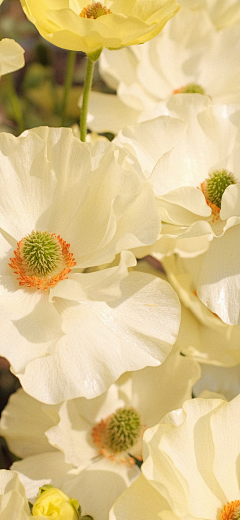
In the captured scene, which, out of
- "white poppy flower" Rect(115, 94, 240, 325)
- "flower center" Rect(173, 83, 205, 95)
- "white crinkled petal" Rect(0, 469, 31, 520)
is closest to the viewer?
"white crinkled petal" Rect(0, 469, 31, 520)

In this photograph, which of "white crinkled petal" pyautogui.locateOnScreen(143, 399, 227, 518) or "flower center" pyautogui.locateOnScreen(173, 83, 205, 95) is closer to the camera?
"white crinkled petal" pyautogui.locateOnScreen(143, 399, 227, 518)

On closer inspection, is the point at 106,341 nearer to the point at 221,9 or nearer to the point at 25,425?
the point at 25,425

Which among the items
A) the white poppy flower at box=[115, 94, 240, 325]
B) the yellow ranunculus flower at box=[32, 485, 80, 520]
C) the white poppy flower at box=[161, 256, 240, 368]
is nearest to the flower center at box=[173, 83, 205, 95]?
the white poppy flower at box=[115, 94, 240, 325]

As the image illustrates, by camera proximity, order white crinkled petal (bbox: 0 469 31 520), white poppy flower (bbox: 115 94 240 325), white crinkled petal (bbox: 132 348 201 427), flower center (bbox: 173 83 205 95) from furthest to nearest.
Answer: flower center (bbox: 173 83 205 95) < white crinkled petal (bbox: 132 348 201 427) < white poppy flower (bbox: 115 94 240 325) < white crinkled petal (bbox: 0 469 31 520)

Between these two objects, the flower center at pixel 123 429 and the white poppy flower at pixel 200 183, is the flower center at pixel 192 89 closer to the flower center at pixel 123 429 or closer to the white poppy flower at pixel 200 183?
the white poppy flower at pixel 200 183

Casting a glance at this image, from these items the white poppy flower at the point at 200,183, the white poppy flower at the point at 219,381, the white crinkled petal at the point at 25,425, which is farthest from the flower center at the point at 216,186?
the white crinkled petal at the point at 25,425

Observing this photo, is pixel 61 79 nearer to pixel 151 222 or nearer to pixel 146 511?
pixel 151 222

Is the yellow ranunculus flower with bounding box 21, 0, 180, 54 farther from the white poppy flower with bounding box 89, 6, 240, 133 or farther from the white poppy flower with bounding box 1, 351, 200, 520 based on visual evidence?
the white poppy flower with bounding box 1, 351, 200, 520
